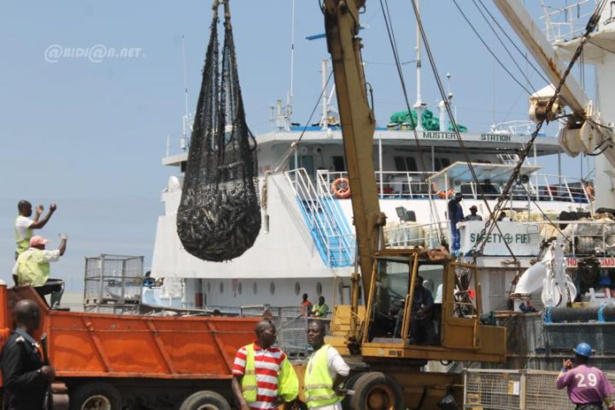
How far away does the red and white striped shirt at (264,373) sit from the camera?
31.9 feet

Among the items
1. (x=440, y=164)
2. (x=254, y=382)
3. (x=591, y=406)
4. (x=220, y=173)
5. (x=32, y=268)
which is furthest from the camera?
(x=440, y=164)

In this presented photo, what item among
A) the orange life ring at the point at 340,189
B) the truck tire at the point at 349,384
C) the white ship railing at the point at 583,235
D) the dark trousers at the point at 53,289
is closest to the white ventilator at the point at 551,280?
the white ship railing at the point at 583,235

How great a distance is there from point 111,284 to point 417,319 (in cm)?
443

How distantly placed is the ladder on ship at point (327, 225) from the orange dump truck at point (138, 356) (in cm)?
908

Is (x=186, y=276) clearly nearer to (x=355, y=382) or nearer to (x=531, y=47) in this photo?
(x=531, y=47)

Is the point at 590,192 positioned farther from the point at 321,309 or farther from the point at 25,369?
the point at 25,369

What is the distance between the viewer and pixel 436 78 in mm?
18250

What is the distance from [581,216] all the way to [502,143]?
7.62 metres

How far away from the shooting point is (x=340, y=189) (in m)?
25.5

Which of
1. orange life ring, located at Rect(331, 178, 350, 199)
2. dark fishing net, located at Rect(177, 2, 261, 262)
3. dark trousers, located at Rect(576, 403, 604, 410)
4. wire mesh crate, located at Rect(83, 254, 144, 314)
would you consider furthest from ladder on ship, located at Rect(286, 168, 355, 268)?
dark trousers, located at Rect(576, 403, 604, 410)

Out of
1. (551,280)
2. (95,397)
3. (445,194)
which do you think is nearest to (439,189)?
(445,194)

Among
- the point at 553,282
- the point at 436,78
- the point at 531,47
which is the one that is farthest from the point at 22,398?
the point at 531,47

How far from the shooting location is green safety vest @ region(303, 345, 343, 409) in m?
10.4

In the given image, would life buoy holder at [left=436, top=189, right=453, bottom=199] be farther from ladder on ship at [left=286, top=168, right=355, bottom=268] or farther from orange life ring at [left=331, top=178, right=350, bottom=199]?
ladder on ship at [left=286, top=168, right=355, bottom=268]
